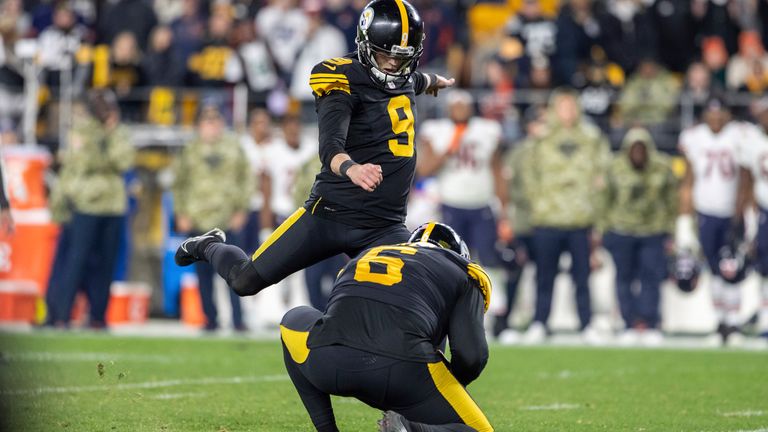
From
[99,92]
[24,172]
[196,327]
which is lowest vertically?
[196,327]

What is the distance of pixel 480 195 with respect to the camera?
12.9 m

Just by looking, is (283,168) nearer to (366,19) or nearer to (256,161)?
(256,161)

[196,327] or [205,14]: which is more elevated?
[205,14]

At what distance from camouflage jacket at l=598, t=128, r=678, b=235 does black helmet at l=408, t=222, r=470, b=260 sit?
7432 mm

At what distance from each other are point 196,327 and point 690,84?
5.89 m

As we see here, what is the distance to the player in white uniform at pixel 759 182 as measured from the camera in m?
12.5

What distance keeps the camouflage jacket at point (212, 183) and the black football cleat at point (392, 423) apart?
8226mm

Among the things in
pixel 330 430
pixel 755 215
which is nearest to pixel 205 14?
pixel 755 215

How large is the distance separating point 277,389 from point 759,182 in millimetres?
6171

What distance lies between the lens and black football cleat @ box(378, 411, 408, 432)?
486 cm

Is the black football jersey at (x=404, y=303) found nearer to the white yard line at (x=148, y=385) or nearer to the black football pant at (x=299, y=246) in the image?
the black football pant at (x=299, y=246)

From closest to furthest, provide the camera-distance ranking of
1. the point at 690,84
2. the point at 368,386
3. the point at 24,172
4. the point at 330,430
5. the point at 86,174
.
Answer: the point at 368,386 < the point at 330,430 < the point at 86,174 < the point at 24,172 < the point at 690,84

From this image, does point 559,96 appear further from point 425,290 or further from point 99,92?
point 425,290

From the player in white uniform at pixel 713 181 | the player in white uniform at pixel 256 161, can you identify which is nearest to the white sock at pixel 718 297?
the player in white uniform at pixel 713 181
